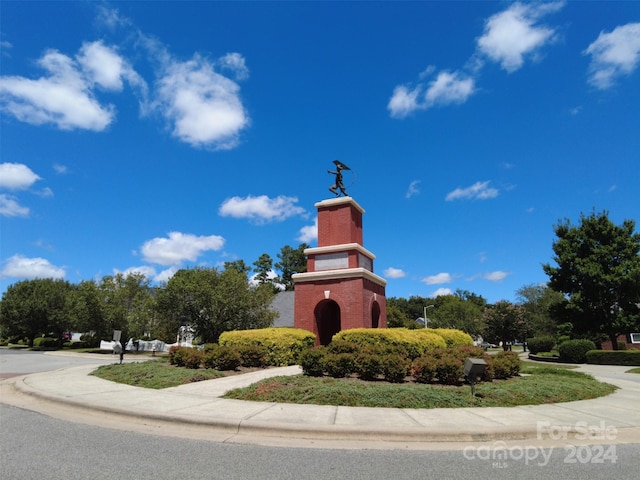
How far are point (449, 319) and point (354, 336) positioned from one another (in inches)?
2140

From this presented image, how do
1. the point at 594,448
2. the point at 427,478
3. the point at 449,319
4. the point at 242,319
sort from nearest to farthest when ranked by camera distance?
the point at 427,478 → the point at 594,448 → the point at 242,319 → the point at 449,319

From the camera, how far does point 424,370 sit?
420 inches

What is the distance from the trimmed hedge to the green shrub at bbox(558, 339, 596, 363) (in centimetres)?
89

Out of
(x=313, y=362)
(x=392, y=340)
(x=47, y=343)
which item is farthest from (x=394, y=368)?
(x=47, y=343)

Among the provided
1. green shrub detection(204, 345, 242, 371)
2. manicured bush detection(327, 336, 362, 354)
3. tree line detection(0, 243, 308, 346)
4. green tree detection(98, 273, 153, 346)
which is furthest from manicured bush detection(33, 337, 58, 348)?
manicured bush detection(327, 336, 362, 354)

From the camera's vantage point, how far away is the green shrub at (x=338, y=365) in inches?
441

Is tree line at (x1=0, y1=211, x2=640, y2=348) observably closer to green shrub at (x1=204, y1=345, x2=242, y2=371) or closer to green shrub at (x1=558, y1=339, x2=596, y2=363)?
green shrub at (x1=558, y1=339, x2=596, y2=363)

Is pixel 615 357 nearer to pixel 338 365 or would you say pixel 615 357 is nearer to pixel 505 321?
pixel 505 321

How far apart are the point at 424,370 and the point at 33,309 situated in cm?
4773

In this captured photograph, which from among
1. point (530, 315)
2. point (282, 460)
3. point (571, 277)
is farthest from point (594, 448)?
point (530, 315)

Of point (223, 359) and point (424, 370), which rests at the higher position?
point (223, 359)

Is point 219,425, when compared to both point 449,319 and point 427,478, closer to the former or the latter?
point 427,478

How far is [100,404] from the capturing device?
7887 millimetres

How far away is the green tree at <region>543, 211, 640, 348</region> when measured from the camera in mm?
Answer: 29359
